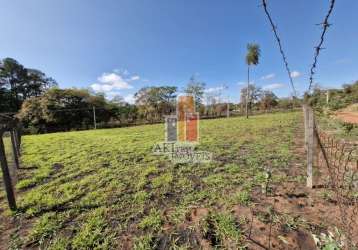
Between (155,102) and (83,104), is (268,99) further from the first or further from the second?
(83,104)

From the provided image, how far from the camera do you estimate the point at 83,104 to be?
23.1 m

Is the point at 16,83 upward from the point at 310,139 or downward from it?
upward

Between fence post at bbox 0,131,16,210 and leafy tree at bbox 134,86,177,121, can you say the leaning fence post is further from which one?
leafy tree at bbox 134,86,177,121

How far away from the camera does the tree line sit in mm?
20359

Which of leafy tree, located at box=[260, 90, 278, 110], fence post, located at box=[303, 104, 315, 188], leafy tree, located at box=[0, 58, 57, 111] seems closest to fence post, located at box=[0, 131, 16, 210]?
fence post, located at box=[303, 104, 315, 188]

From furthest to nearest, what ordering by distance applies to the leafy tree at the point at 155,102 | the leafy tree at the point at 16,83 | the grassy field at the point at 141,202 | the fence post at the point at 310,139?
1. the leafy tree at the point at 16,83
2. the leafy tree at the point at 155,102
3. the fence post at the point at 310,139
4. the grassy field at the point at 141,202

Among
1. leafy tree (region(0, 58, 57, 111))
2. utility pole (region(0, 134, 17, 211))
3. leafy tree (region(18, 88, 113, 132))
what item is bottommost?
utility pole (region(0, 134, 17, 211))

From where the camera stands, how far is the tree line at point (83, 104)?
802 inches

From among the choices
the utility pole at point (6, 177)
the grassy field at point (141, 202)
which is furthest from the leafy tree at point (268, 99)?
the utility pole at point (6, 177)

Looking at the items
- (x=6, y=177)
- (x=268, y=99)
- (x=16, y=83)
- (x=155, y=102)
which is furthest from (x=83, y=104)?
(x=268, y=99)

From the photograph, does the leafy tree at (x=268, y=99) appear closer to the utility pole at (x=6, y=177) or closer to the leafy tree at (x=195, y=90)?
the leafy tree at (x=195, y=90)

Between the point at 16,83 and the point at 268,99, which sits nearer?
the point at 16,83

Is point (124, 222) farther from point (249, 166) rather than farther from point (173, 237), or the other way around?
point (249, 166)

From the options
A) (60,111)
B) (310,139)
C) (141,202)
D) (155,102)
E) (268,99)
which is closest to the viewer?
(310,139)
